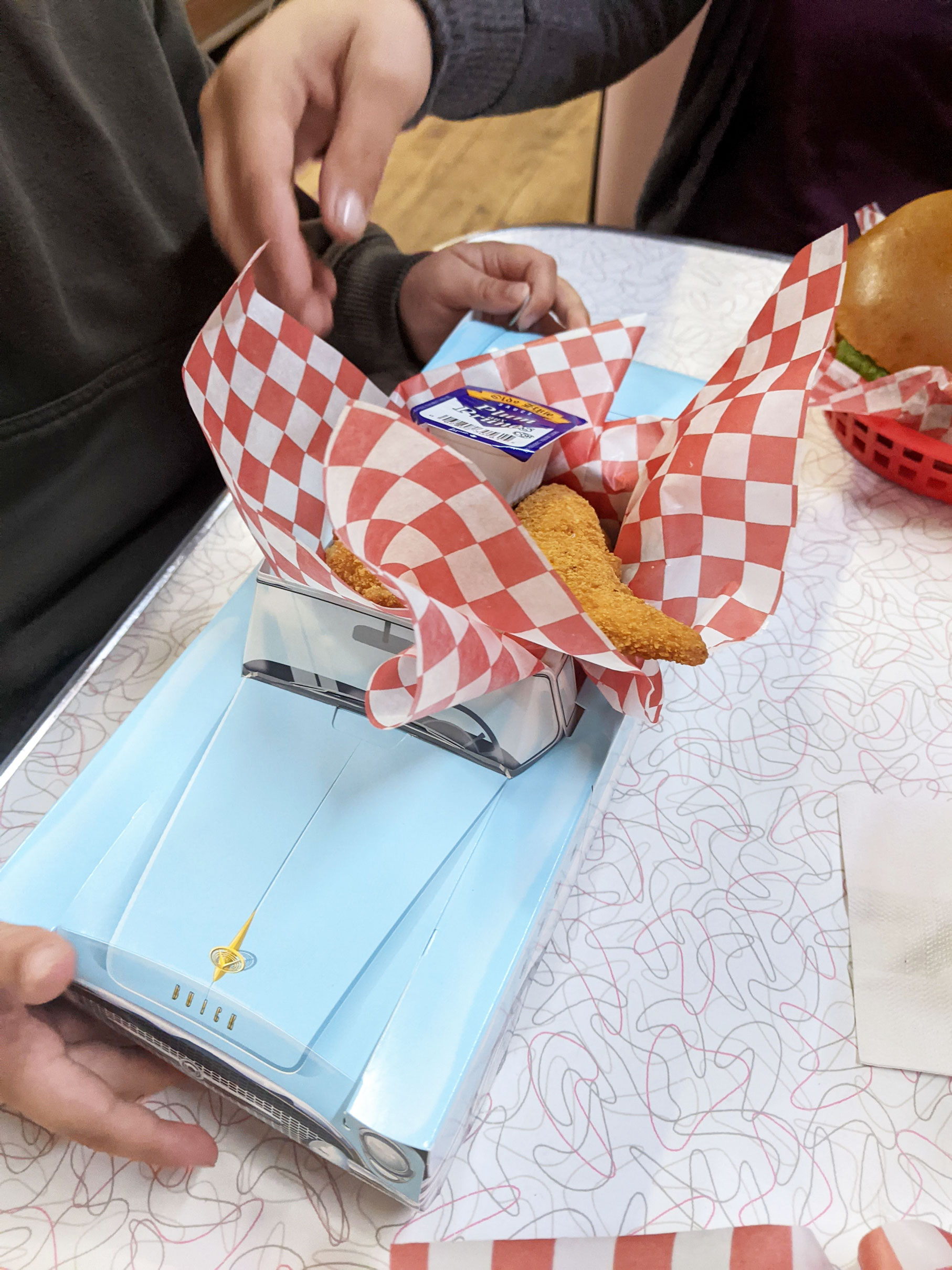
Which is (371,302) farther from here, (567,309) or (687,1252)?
(687,1252)

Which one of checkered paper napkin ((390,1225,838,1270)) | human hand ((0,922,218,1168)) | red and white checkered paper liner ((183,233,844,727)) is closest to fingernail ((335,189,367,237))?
red and white checkered paper liner ((183,233,844,727))

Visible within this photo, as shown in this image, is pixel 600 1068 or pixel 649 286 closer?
pixel 600 1068

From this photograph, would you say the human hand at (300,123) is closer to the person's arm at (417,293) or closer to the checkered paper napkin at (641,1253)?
the person's arm at (417,293)

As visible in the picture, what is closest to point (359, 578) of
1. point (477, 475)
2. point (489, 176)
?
point (477, 475)

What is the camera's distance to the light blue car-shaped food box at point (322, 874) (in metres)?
0.35

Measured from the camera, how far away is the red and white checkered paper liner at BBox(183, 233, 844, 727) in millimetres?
361

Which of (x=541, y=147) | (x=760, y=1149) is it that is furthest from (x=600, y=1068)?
(x=541, y=147)

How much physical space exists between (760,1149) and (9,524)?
63 centimetres

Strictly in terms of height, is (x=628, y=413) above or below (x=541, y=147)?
above

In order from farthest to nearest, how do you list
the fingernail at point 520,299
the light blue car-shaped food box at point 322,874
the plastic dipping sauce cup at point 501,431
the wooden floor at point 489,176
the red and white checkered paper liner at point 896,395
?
the wooden floor at point 489,176, the fingernail at point 520,299, the red and white checkered paper liner at point 896,395, the plastic dipping sauce cup at point 501,431, the light blue car-shaped food box at point 322,874

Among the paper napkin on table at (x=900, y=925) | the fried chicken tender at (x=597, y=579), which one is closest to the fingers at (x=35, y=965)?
the fried chicken tender at (x=597, y=579)

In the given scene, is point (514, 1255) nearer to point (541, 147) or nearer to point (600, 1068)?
point (600, 1068)

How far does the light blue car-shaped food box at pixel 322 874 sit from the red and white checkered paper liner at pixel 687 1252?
0.03 meters

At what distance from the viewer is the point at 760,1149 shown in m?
0.41
